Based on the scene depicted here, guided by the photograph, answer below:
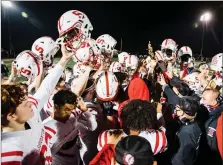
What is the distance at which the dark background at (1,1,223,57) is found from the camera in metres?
25.5

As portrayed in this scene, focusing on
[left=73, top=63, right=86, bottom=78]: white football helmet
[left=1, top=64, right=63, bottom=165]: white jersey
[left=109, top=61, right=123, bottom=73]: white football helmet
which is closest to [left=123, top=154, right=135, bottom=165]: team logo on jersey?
[left=1, top=64, right=63, bottom=165]: white jersey

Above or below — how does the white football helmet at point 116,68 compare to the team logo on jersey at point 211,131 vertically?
above

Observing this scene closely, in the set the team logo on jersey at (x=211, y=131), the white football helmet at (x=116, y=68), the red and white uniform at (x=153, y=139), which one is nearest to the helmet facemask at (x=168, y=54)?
the white football helmet at (x=116, y=68)

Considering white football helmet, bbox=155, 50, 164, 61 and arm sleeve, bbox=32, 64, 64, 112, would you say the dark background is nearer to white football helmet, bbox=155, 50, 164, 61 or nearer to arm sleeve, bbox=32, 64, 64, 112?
white football helmet, bbox=155, 50, 164, 61

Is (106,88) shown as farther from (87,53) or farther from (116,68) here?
(116,68)

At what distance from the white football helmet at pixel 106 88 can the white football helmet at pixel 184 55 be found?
5368mm

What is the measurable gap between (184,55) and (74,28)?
5.63 metres

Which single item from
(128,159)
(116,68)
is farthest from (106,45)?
(128,159)

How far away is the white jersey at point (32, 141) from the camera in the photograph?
2.21 m

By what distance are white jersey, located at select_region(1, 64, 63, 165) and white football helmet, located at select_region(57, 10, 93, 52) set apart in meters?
0.58

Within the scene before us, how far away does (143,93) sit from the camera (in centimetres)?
443

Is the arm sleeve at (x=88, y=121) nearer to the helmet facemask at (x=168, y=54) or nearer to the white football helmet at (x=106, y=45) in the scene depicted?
the white football helmet at (x=106, y=45)

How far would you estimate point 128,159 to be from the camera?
2.18m

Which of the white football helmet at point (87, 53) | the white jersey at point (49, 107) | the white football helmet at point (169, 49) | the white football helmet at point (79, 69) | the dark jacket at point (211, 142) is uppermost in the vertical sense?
the white football helmet at point (169, 49)
